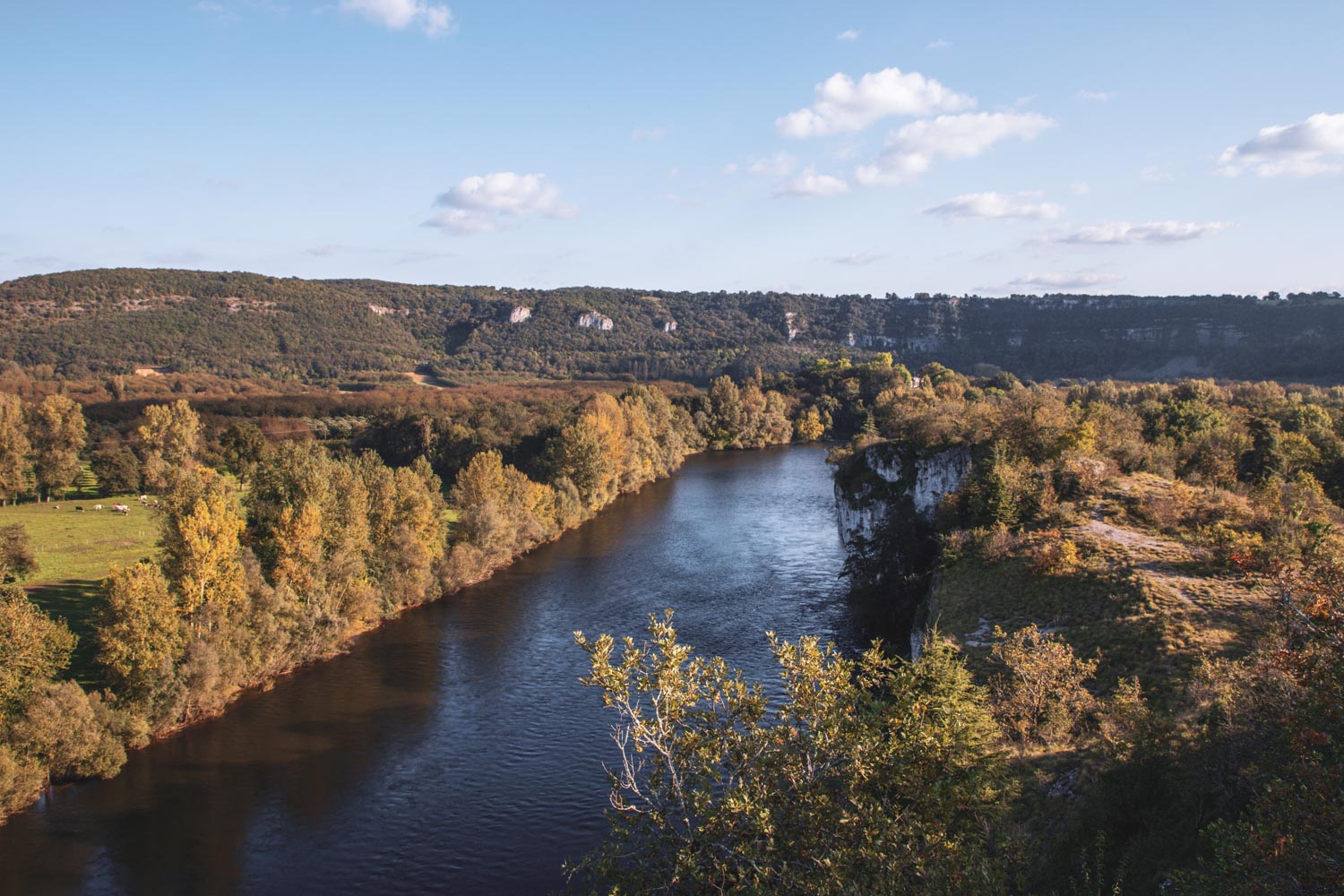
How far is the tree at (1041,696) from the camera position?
65.4 ft

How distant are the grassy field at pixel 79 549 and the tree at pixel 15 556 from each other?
94 cm

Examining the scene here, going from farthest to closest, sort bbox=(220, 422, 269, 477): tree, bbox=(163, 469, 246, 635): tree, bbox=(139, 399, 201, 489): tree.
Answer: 1. bbox=(139, 399, 201, 489): tree
2. bbox=(220, 422, 269, 477): tree
3. bbox=(163, 469, 246, 635): tree

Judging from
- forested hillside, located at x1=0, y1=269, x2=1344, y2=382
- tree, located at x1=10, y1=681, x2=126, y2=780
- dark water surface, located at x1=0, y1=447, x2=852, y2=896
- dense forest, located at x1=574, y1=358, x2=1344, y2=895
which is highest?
forested hillside, located at x1=0, y1=269, x2=1344, y2=382

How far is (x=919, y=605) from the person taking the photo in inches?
1362

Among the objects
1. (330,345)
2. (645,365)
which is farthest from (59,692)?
(645,365)

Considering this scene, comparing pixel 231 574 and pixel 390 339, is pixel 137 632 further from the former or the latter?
pixel 390 339

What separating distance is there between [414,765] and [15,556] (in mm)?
24818

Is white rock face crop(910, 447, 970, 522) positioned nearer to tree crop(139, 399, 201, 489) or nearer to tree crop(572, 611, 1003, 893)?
tree crop(572, 611, 1003, 893)

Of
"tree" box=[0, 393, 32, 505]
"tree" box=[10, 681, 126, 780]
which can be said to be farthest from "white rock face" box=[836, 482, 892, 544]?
"tree" box=[0, 393, 32, 505]

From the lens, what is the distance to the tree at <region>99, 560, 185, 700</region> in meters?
29.1

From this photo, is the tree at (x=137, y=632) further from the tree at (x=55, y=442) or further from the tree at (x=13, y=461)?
the tree at (x=55, y=442)

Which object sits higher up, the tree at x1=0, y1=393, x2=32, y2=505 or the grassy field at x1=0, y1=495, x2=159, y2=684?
the tree at x1=0, y1=393, x2=32, y2=505

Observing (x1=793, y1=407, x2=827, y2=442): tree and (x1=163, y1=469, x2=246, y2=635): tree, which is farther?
(x1=793, y1=407, x2=827, y2=442): tree

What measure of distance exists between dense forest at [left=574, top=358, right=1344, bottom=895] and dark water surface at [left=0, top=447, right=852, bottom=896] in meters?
2.94
